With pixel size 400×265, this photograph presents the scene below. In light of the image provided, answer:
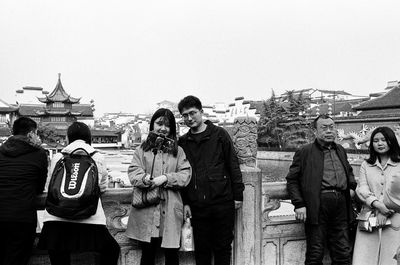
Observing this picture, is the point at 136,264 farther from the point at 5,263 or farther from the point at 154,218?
the point at 5,263

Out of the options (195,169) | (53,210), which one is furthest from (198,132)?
(53,210)

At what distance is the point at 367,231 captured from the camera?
3.38 meters

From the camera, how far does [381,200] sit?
325cm

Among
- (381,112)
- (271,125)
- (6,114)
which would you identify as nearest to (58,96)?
(6,114)

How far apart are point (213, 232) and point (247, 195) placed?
1.83 feet

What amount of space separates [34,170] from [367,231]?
2818 mm

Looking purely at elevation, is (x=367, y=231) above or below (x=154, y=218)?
below

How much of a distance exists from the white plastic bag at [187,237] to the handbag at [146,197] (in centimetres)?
36

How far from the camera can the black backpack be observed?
261 cm

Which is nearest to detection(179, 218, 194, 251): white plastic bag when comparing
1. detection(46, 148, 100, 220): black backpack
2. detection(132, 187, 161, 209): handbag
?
detection(132, 187, 161, 209): handbag

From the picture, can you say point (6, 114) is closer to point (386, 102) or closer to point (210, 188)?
point (386, 102)

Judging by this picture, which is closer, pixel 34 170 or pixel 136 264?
pixel 34 170

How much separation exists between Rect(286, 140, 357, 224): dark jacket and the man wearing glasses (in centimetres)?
57

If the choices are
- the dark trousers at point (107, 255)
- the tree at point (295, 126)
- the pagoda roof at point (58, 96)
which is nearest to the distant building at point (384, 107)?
the tree at point (295, 126)
